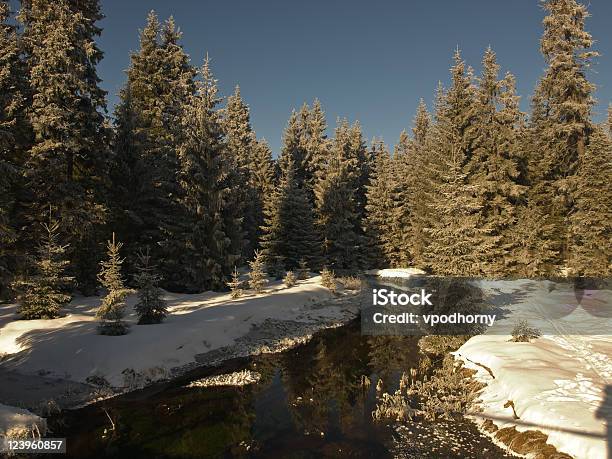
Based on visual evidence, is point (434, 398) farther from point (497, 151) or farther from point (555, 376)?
point (497, 151)

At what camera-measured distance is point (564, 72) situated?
27.5 metres

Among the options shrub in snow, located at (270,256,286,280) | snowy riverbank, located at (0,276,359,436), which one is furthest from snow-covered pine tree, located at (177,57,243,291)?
shrub in snow, located at (270,256,286,280)

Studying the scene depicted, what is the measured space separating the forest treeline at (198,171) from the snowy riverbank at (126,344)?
309 cm

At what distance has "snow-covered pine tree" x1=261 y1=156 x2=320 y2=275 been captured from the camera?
39875 mm

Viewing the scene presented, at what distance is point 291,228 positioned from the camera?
41.2 meters

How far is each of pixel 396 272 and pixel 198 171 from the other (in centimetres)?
2294

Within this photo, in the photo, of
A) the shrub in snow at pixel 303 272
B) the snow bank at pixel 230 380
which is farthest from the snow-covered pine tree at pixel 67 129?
the shrub in snow at pixel 303 272

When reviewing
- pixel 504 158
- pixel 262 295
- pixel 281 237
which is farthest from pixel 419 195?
pixel 262 295

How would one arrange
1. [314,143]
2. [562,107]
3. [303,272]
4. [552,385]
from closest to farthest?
1. [552,385]
2. [562,107]
3. [303,272]
4. [314,143]

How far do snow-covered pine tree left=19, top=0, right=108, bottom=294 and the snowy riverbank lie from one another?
4.52 metres

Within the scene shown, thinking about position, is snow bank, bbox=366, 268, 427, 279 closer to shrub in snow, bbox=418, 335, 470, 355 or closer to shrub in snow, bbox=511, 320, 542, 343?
shrub in snow, bbox=418, 335, 470, 355

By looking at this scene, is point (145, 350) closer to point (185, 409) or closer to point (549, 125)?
point (185, 409)
